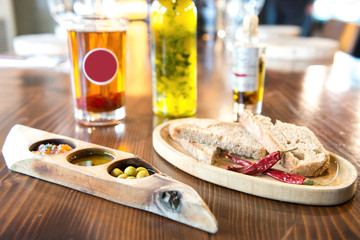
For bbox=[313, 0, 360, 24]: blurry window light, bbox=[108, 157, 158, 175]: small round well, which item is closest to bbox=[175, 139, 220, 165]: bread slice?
Answer: bbox=[108, 157, 158, 175]: small round well

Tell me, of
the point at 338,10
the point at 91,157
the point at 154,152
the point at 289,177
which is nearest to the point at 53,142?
the point at 91,157

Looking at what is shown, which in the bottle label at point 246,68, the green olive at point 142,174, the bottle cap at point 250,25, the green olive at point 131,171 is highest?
the bottle cap at point 250,25

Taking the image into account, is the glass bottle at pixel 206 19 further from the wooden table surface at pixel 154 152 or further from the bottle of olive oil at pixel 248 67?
the bottle of olive oil at pixel 248 67

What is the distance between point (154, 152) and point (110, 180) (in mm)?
229

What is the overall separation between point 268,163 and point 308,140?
0.14 meters

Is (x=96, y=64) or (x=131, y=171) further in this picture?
(x=96, y=64)

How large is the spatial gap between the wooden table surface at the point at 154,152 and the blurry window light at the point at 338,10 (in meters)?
4.62

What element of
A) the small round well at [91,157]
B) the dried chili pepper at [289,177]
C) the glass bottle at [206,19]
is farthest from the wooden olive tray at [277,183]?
the glass bottle at [206,19]

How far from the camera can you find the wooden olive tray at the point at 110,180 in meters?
0.49

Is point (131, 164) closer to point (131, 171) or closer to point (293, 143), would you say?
point (131, 171)

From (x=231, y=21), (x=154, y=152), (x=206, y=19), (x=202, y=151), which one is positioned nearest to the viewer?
(x=202, y=151)

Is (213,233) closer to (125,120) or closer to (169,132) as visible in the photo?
(169,132)

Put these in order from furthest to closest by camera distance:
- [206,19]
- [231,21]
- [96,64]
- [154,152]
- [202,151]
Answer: [206,19] < [231,21] < [96,64] < [154,152] < [202,151]

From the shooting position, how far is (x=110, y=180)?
21.7 inches
